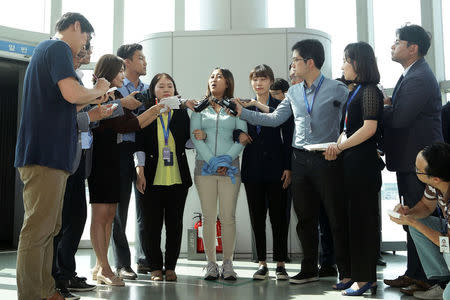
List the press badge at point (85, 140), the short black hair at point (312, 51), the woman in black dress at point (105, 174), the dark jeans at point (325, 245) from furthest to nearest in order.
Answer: the dark jeans at point (325, 245) → the short black hair at point (312, 51) → the woman in black dress at point (105, 174) → the press badge at point (85, 140)

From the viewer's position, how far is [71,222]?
3.04 metres

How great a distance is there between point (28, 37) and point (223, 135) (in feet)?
12.0

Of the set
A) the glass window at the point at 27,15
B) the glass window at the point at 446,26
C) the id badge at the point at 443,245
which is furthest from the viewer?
the glass window at the point at 446,26

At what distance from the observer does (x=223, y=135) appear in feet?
11.4

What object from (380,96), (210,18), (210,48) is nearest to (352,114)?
(380,96)

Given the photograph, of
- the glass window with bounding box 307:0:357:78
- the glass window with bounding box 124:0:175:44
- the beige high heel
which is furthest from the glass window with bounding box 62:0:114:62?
the beige high heel

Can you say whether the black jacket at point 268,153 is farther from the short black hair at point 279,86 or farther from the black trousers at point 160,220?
the short black hair at point 279,86

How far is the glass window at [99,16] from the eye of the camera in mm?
6277

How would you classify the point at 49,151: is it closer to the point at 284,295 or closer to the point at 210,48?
the point at 284,295

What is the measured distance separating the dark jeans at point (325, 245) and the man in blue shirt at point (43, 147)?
2.23 metres

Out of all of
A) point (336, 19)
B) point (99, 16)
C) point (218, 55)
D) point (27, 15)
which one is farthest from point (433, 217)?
point (27, 15)

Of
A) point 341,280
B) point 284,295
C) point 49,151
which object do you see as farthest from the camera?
point 341,280

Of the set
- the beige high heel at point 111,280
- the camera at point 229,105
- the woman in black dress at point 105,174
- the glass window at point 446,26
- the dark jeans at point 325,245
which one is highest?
the glass window at point 446,26

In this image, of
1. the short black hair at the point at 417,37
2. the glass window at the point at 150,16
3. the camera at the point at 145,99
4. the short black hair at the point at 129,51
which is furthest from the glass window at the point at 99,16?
the short black hair at the point at 417,37
